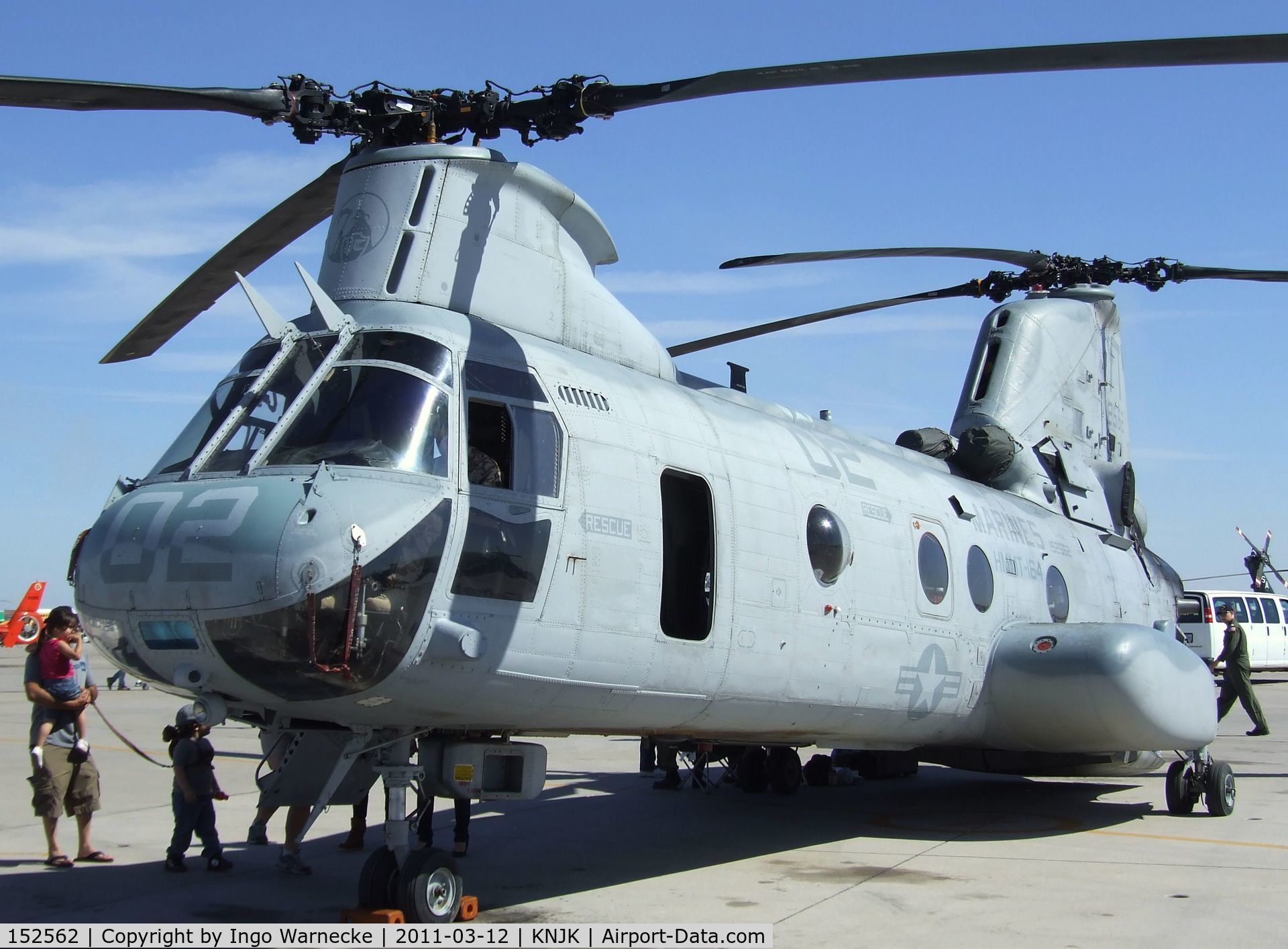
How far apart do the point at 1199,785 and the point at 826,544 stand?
526 centimetres

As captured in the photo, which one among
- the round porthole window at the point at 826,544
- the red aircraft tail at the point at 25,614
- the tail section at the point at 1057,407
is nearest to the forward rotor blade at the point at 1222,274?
the tail section at the point at 1057,407

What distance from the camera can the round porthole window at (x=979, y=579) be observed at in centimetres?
1086

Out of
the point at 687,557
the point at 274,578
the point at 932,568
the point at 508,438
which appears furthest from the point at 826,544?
the point at 274,578

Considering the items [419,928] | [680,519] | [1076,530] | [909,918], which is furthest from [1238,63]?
[1076,530]

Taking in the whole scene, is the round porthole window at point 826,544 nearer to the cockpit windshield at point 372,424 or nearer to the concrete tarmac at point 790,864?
the concrete tarmac at point 790,864

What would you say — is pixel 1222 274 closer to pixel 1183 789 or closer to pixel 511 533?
pixel 1183 789

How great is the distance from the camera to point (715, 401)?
927 cm

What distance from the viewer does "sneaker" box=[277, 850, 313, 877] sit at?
27.6 feet

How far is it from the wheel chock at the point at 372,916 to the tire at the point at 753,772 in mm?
7028

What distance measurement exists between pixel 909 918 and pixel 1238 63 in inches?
198

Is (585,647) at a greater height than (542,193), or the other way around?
(542,193)

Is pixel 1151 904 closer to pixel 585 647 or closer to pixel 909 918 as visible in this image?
pixel 909 918

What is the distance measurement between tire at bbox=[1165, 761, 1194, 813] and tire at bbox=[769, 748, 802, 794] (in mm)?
3649

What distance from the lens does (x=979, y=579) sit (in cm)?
1101
